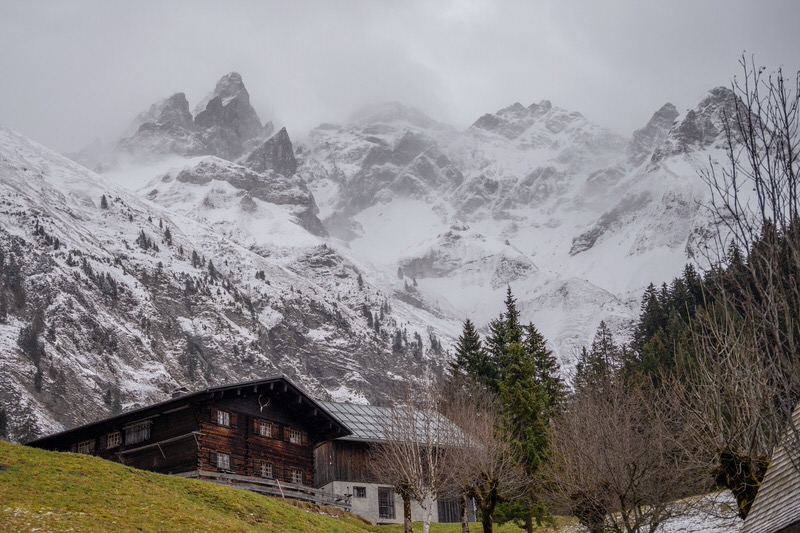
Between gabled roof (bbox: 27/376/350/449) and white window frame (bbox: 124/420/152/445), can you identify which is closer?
gabled roof (bbox: 27/376/350/449)

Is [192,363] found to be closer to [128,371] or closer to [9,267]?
[128,371]

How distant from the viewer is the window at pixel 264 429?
50562 millimetres

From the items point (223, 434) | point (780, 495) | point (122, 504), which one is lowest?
point (780, 495)

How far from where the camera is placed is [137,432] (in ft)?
159

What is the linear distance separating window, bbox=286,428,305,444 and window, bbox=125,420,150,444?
350 inches

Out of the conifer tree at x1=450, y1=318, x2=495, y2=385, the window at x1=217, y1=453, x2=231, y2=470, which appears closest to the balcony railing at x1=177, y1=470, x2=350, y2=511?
the window at x1=217, y1=453, x2=231, y2=470

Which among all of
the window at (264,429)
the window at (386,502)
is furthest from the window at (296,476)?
the window at (386,502)

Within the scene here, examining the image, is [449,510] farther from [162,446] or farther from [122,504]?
[122,504]

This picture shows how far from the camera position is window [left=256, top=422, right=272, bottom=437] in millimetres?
50562

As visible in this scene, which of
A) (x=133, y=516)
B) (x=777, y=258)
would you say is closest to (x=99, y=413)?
(x=133, y=516)

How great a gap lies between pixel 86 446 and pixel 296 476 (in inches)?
512

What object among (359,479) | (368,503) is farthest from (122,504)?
(359,479)

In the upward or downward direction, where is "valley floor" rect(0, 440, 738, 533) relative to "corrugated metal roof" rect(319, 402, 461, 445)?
downward

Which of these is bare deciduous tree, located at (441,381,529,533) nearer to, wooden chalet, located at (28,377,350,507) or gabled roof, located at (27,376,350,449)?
wooden chalet, located at (28,377,350,507)
